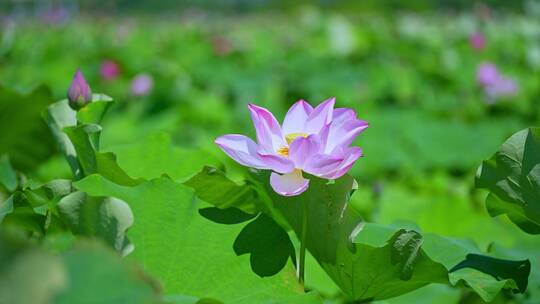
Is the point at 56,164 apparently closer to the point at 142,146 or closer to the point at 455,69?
the point at 142,146

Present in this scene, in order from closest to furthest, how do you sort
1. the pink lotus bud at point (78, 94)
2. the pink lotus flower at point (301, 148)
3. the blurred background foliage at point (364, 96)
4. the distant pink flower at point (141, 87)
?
1. the pink lotus flower at point (301, 148)
2. the pink lotus bud at point (78, 94)
3. the blurred background foliage at point (364, 96)
4. the distant pink flower at point (141, 87)

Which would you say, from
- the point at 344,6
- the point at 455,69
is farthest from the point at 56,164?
the point at 344,6

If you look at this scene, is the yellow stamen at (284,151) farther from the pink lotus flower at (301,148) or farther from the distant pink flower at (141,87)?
the distant pink flower at (141,87)

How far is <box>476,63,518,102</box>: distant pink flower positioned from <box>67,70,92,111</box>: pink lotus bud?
281 cm

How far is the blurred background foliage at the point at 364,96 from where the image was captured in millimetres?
1451

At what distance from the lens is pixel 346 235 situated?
25.5 inches

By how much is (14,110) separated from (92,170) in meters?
0.58

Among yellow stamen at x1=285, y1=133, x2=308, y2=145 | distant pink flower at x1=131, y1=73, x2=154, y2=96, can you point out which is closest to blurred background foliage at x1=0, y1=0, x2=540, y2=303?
distant pink flower at x1=131, y1=73, x2=154, y2=96

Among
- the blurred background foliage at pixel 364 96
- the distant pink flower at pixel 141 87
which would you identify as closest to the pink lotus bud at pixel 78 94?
the blurred background foliage at pixel 364 96

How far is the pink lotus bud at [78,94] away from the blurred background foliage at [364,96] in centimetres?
10

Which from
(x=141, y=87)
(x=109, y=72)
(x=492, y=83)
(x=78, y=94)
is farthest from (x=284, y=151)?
(x=492, y=83)

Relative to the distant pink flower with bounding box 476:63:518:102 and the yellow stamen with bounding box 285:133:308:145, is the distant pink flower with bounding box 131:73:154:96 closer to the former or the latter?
the distant pink flower with bounding box 476:63:518:102

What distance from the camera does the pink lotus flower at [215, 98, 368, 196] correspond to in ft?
2.05

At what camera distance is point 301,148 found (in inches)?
24.5
